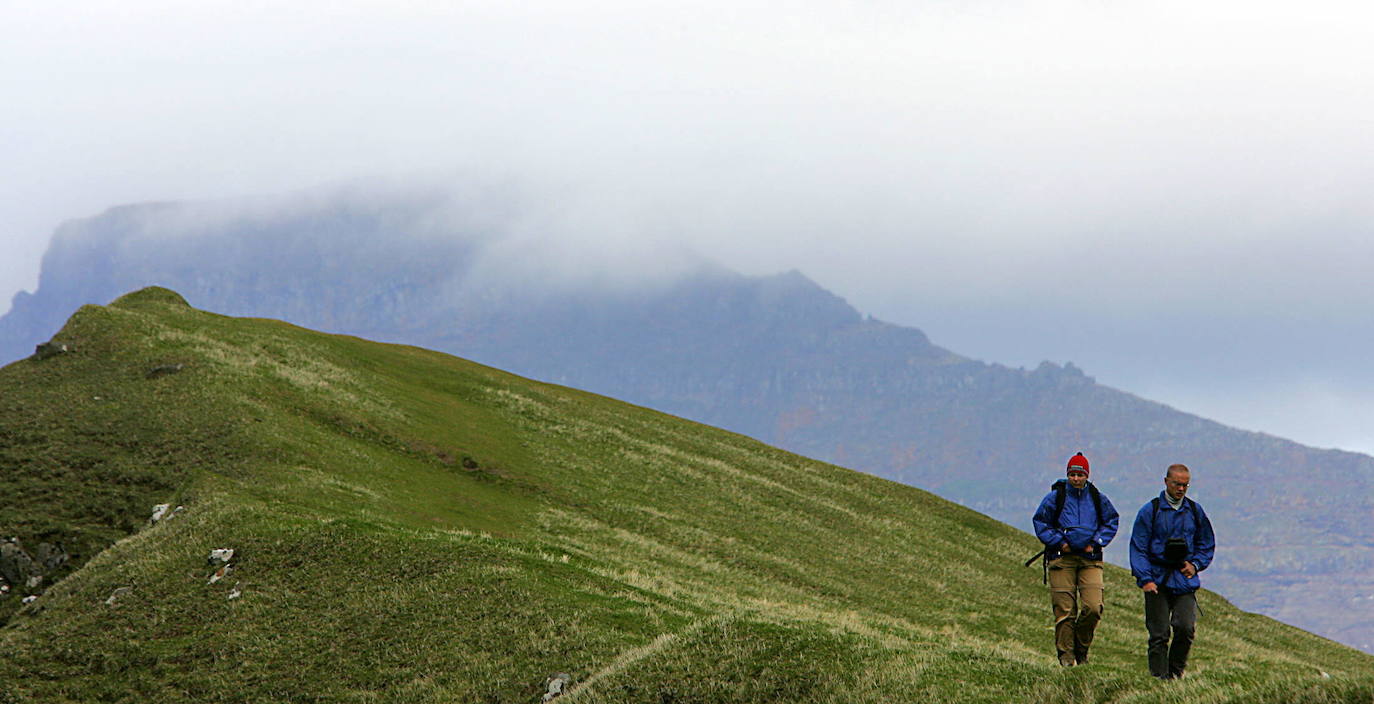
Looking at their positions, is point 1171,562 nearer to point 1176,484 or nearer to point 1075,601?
point 1176,484

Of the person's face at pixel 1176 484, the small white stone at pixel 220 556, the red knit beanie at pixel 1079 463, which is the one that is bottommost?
the small white stone at pixel 220 556

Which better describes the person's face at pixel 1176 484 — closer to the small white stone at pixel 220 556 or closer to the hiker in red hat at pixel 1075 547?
the hiker in red hat at pixel 1075 547

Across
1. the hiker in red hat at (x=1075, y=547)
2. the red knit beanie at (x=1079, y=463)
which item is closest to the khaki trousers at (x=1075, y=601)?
the hiker in red hat at (x=1075, y=547)

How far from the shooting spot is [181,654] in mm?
26297

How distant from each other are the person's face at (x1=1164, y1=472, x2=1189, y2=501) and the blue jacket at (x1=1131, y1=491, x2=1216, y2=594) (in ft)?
0.52

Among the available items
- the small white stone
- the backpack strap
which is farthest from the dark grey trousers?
the small white stone

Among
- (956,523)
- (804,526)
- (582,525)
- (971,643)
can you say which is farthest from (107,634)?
(956,523)

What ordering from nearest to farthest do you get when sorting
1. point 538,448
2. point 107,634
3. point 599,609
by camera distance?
1. point 599,609
2. point 107,634
3. point 538,448

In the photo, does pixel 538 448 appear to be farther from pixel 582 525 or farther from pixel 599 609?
pixel 599 609

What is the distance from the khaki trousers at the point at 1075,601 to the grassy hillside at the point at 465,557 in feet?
4.76

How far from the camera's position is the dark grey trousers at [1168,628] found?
1869cm

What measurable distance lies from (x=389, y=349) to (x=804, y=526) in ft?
132

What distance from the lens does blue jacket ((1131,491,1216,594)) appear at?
18.8 m

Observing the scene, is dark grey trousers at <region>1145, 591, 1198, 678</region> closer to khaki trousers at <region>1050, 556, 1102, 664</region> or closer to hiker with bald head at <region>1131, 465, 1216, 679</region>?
hiker with bald head at <region>1131, 465, 1216, 679</region>
